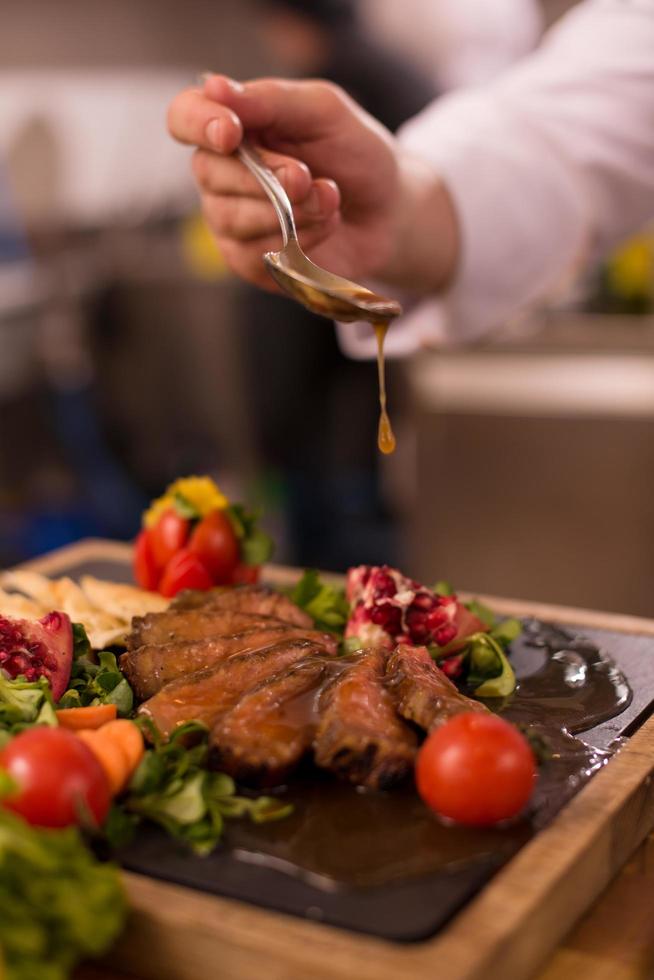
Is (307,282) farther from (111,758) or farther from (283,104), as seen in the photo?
(111,758)

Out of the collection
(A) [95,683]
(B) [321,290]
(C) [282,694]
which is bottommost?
(A) [95,683]

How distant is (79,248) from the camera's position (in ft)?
19.6

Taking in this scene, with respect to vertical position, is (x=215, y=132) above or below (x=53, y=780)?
above

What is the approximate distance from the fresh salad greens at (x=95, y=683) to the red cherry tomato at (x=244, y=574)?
0.43m

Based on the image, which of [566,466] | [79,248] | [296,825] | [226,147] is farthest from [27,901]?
[79,248]

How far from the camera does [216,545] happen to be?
2135 millimetres

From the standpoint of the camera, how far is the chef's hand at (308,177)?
1.92m

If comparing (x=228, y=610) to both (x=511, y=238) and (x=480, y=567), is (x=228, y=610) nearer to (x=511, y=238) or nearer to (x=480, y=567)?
(x=511, y=238)

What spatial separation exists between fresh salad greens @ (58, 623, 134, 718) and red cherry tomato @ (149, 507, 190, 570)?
15.9 inches

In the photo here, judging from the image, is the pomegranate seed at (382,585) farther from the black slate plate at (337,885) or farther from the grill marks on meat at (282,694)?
the black slate plate at (337,885)

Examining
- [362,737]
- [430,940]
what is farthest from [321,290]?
[430,940]

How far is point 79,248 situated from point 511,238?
3.77 m

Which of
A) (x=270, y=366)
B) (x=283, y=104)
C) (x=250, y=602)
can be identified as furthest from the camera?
(x=270, y=366)

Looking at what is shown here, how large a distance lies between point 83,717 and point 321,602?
62 cm
